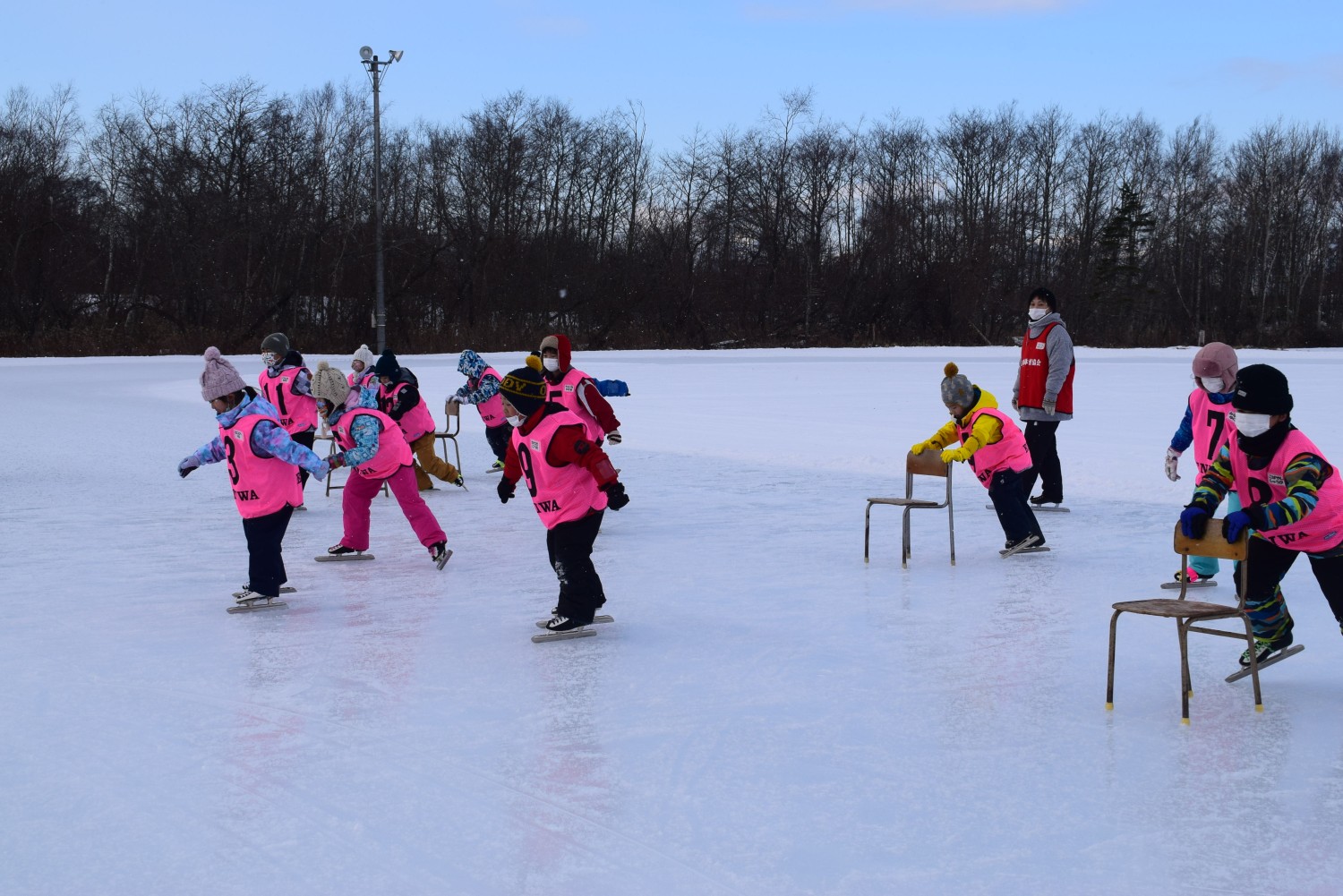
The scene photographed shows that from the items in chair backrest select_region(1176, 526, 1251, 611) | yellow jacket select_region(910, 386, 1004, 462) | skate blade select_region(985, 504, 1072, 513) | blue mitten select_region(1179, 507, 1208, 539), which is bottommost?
skate blade select_region(985, 504, 1072, 513)

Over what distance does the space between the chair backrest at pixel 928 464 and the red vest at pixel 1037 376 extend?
2.43 meters

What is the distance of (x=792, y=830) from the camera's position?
Result: 3.12 metres

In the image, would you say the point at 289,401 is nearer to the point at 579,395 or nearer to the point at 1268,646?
the point at 579,395

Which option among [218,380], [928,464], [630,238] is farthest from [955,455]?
[630,238]

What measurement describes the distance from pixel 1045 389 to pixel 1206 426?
2858 millimetres

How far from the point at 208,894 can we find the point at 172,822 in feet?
1.61

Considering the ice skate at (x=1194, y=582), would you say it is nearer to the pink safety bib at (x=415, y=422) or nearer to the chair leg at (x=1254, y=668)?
the chair leg at (x=1254, y=668)

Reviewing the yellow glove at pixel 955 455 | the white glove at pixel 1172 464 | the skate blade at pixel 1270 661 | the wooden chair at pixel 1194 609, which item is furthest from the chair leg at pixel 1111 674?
the yellow glove at pixel 955 455

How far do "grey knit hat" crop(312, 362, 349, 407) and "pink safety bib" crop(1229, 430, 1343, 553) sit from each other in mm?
4608

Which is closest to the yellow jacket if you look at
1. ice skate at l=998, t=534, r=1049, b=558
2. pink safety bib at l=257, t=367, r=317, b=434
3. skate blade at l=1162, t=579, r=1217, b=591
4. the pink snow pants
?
→ ice skate at l=998, t=534, r=1049, b=558

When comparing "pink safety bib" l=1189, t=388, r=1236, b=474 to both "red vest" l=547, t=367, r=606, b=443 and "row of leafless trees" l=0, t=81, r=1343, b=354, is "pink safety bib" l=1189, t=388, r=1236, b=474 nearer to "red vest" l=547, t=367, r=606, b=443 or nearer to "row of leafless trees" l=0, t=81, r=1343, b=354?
"red vest" l=547, t=367, r=606, b=443

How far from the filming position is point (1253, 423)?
4.08 metres

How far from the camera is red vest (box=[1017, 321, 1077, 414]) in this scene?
885 centimetres

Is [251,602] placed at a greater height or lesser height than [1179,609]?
lesser
